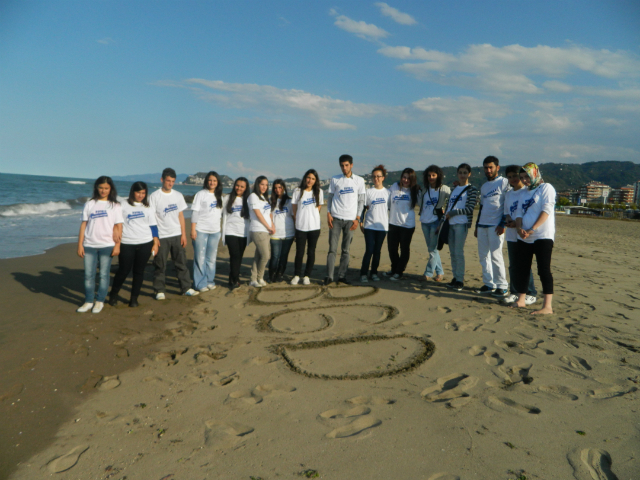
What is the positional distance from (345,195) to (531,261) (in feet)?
10.0

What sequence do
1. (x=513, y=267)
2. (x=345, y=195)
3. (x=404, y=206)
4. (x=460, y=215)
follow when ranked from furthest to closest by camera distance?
(x=404, y=206), (x=345, y=195), (x=460, y=215), (x=513, y=267)

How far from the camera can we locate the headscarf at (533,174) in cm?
520

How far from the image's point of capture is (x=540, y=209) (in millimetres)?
5109

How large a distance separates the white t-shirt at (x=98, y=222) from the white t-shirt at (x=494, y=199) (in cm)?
550

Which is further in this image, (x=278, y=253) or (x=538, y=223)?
(x=278, y=253)

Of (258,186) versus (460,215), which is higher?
(258,186)

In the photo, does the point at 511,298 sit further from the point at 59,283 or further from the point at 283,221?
the point at 59,283

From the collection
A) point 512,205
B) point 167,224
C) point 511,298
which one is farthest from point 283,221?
point 511,298

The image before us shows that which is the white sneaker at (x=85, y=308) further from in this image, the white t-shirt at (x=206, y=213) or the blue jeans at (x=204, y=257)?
the white t-shirt at (x=206, y=213)

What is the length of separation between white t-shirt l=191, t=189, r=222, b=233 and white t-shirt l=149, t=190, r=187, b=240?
0.29 m

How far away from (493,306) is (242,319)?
3.59 m

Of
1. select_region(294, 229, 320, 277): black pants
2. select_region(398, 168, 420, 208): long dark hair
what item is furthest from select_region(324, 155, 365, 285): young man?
select_region(398, 168, 420, 208): long dark hair

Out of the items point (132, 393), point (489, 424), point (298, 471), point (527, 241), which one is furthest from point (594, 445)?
point (132, 393)

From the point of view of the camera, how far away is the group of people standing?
17.9 ft
